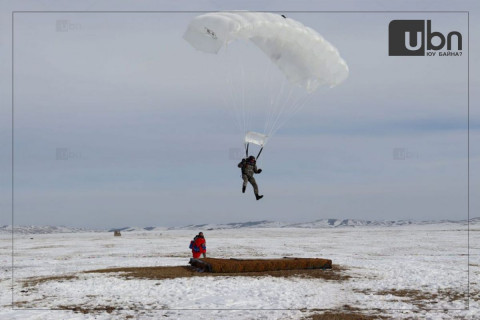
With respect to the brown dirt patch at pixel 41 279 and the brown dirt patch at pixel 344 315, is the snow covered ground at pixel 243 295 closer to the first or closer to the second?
the brown dirt patch at pixel 41 279

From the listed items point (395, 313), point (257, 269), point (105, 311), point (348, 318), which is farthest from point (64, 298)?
point (395, 313)

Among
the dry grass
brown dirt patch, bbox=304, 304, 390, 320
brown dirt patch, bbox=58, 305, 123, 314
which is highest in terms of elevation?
brown dirt patch, bbox=304, 304, 390, 320

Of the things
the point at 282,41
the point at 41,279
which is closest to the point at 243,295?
the point at 41,279

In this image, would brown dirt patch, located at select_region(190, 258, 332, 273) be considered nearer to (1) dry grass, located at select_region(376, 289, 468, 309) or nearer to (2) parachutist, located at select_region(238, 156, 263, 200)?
(2) parachutist, located at select_region(238, 156, 263, 200)

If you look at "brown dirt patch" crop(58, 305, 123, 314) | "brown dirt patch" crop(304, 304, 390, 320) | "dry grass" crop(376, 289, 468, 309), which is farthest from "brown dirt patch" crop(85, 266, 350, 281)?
"brown dirt patch" crop(304, 304, 390, 320)

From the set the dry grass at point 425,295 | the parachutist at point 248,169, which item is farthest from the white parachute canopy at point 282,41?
the dry grass at point 425,295

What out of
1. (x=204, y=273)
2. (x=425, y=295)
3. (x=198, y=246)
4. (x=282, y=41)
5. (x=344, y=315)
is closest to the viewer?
(x=344, y=315)

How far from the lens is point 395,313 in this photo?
1435cm

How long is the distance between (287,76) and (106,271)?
1166 cm

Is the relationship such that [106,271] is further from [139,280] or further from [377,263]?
[377,263]

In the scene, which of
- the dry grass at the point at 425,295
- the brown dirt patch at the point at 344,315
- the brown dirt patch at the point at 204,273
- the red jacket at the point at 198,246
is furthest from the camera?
the red jacket at the point at 198,246

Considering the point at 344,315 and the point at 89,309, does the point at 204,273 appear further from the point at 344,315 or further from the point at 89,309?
the point at 344,315

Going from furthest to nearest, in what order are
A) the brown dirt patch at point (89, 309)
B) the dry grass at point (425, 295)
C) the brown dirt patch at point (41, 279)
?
the brown dirt patch at point (41, 279)
the dry grass at point (425, 295)
the brown dirt patch at point (89, 309)

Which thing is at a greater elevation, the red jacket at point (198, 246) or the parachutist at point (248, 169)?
the parachutist at point (248, 169)
